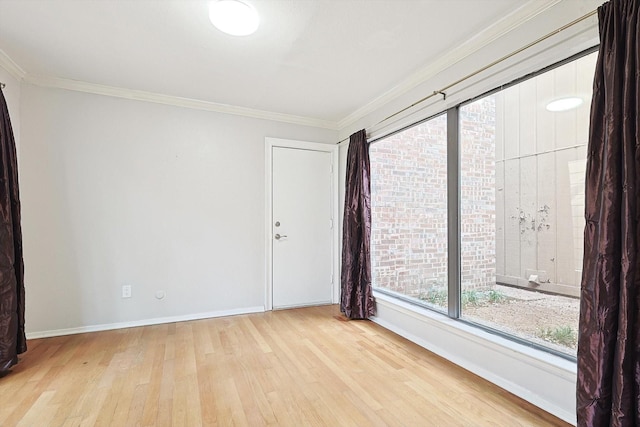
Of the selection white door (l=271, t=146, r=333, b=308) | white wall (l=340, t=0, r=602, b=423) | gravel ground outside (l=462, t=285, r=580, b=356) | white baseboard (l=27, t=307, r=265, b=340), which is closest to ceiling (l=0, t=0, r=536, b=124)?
white wall (l=340, t=0, r=602, b=423)

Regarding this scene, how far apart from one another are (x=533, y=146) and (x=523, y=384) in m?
1.52

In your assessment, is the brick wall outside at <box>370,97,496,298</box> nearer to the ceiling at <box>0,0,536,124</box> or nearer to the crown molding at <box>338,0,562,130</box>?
the crown molding at <box>338,0,562,130</box>

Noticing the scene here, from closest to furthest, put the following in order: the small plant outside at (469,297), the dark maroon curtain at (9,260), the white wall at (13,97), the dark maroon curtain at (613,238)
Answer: the dark maroon curtain at (613,238)
the dark maroon curtain at (9,260)
the small plant outside at (469,297)
the white wall at (13,97)

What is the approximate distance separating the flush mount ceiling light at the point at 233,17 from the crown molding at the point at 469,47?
147 cm

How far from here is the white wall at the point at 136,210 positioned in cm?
298

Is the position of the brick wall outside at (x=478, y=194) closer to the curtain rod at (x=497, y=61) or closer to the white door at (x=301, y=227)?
the curtain rod at (x=497, y=61)

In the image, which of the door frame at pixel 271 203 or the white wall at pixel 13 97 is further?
the door frame at pixel 271 203

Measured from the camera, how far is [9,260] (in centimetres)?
227

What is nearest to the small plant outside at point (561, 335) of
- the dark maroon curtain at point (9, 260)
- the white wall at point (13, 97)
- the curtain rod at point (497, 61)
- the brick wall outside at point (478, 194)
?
the brick wall outside at point (478, 194)

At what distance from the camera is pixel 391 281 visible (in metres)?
3.51

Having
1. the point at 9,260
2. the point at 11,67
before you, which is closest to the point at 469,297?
the point at 9,260

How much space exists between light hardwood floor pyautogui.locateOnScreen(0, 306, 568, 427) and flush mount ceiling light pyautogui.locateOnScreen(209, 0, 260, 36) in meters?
2.38

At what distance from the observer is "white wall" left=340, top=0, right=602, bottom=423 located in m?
1.75

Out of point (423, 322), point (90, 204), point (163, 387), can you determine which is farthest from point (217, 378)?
point (90, 204)
